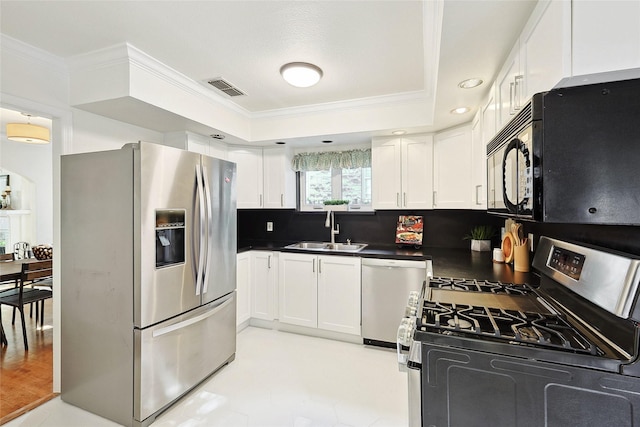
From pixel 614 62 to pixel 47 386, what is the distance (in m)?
3.70

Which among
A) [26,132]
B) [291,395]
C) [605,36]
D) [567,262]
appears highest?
[26,132]

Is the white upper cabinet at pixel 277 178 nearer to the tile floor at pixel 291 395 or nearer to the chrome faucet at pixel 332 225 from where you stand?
the chrome faucet at pixel 332 225

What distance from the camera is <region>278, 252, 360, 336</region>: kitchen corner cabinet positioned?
3.00 m

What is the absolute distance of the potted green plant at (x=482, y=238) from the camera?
2.94 m

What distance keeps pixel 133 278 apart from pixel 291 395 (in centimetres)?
137

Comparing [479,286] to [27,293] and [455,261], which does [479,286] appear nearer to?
[455,261]

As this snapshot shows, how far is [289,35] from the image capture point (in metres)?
1.88

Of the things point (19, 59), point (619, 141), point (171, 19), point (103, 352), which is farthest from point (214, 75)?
point (619, 141)

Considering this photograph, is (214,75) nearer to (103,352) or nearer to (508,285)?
(103,352)

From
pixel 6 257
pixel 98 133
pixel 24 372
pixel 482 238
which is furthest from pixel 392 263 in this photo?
pixel 6 257

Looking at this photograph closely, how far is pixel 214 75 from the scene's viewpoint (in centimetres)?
241

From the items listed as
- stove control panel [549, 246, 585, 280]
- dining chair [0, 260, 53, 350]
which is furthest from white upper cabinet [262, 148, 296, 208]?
stove control panel [549, 246, 585, 280]

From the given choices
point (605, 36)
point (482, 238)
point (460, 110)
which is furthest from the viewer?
point (482, 238)

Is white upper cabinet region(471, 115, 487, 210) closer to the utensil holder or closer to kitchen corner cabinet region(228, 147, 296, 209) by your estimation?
the utensil holder
